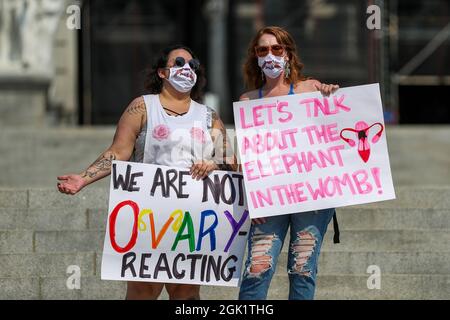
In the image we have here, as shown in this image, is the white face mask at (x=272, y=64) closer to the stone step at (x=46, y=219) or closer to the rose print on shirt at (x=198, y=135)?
the rose print on shirt at (x=198, y=135)

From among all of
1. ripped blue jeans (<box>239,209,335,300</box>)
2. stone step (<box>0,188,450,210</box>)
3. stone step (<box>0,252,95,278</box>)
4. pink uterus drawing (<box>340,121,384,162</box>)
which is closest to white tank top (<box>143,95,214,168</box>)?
ripped blue jeans (<box>239,209,335,300</box>)

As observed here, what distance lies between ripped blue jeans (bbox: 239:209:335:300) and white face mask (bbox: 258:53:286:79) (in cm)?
74

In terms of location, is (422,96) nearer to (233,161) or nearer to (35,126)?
(35,126)

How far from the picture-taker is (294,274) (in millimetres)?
5504

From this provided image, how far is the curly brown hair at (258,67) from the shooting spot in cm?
558

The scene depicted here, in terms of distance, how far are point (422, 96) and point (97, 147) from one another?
24.9ft

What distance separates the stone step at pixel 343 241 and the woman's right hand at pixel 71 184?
2153mm

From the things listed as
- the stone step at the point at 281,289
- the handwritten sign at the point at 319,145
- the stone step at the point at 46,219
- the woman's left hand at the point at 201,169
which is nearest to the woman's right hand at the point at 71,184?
the woman's left hand at the point at 201,169

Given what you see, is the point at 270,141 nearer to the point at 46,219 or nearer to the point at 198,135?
the point at 198,135

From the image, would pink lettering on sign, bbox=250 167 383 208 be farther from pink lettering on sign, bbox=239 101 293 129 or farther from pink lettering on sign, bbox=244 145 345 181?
pink lettering on sign, bbox=239 101 293 129

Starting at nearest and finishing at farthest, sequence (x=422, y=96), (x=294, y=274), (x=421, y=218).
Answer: (x=294, y=274) → (x=421, y=218) → (x=422, y=96)

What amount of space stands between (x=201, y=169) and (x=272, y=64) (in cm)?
65

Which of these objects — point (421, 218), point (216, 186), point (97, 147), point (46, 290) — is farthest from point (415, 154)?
point (216, 186)

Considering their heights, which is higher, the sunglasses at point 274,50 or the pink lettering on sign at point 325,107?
the sunglasses at point 274,50
